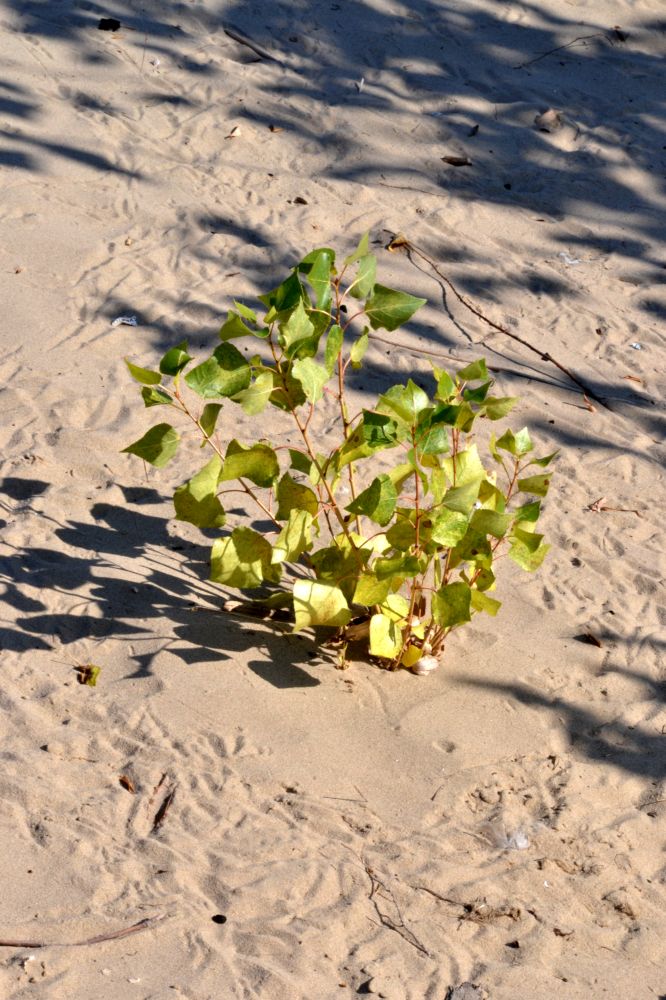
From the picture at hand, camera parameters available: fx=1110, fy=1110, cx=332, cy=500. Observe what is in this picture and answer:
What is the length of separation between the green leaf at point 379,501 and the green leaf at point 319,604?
0.95ft

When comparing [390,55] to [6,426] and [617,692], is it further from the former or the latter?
[617,692]

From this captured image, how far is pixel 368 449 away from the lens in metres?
2.79

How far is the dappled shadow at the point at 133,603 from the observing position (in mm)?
3211

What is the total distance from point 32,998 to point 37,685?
92 centimetres

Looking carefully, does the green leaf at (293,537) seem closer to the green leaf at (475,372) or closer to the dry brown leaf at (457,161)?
the green leaf at (475,372)

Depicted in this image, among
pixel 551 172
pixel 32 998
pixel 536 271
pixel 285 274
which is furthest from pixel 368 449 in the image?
pixel 551 172

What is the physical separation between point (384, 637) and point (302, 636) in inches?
15.2

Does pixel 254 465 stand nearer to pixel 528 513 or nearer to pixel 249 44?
pixel 528 513

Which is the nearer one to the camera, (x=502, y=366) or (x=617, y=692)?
(x=617, y=692)

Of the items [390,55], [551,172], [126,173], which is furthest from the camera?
[390,55]

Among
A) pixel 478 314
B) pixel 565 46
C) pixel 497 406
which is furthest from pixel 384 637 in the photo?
pixel 565 46

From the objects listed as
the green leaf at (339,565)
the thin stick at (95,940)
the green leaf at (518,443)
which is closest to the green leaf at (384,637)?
the green leaf at (339,565)

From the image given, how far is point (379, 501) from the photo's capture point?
269cm

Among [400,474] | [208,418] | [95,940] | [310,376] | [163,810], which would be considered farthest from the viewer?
[400,474]
